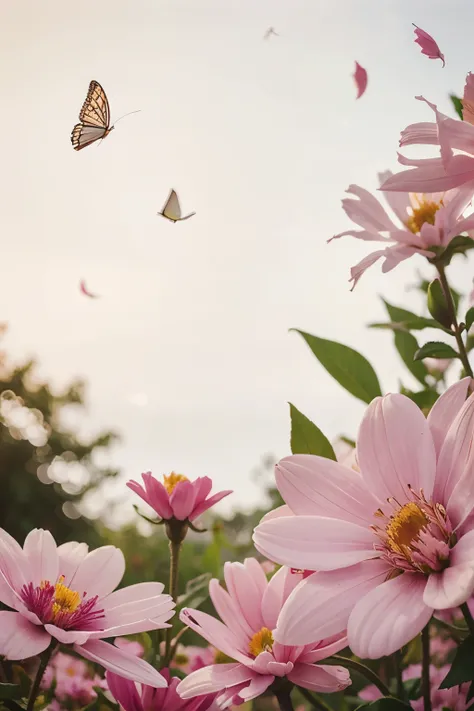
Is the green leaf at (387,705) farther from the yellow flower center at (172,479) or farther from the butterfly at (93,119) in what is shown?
the butterfly at (93,119)

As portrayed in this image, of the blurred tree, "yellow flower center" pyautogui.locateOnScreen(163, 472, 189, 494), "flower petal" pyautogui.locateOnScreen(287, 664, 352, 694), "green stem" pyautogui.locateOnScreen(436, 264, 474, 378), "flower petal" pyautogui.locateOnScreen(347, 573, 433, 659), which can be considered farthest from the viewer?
the blurred tree

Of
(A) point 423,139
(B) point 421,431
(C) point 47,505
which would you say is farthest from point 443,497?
(C) point 47,505

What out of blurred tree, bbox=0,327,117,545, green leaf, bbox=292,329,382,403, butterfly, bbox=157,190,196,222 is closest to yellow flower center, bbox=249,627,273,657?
green leaf, bbox=292,329,382,403

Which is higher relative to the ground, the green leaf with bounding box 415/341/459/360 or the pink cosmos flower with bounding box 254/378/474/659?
the green leaf with bounding box 415/341/459/360

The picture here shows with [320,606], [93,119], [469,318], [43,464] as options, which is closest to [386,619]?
[320,606]

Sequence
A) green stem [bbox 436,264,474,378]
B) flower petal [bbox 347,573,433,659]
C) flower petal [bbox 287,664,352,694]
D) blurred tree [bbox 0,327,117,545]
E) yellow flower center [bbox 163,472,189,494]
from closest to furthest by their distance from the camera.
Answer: flower petal [bbox 347,573,433,659] → flower petal [bbox 287,664,352,694] → green stem [bbox 436,264,474,378] → yellow flower center [bbox 163,472,189,494] → blurred tree [bbox 0,327,117,545]

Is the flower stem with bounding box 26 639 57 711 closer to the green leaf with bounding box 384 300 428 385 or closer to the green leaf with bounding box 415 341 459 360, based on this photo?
the green leaf with bounding box 415 341 459 360
